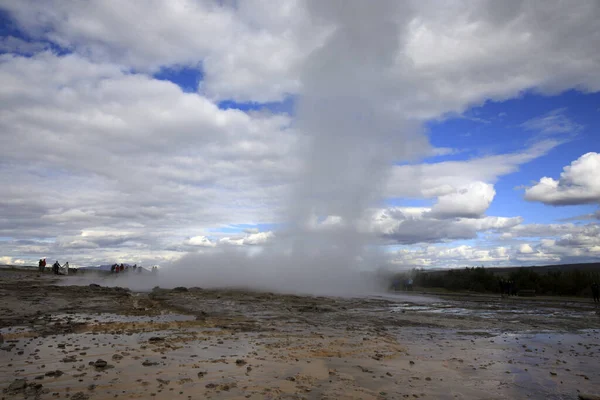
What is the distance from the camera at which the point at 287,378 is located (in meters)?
7.30

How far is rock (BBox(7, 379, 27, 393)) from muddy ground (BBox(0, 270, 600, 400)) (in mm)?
40

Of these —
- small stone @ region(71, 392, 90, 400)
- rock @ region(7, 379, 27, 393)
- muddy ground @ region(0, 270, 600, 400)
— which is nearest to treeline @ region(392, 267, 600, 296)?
muddy ground @ region(0, 270, 600, 400)

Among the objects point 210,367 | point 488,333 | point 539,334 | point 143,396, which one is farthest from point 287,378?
point 539,334

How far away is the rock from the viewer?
5902 mm

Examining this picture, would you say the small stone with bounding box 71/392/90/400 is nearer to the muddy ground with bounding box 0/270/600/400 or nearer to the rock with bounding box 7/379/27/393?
the muddy ground with bounding box 0/270/600/400

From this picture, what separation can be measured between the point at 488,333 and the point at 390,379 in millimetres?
8081

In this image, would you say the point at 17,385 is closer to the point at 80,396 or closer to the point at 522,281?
the point at 80,396

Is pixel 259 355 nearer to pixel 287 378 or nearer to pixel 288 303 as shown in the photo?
pixel 287 378

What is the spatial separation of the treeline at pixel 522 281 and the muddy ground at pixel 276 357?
28388 mm

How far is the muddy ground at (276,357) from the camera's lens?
21.6 feet

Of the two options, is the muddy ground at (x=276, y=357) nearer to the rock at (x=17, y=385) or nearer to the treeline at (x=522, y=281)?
the rock at (x=17, y=385)

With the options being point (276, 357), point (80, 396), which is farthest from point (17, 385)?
point (276, 357)

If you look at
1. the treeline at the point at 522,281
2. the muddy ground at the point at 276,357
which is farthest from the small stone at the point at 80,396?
the treeline at the point at 522,281

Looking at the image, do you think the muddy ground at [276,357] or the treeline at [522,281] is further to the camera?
the treeline at [522,281]
